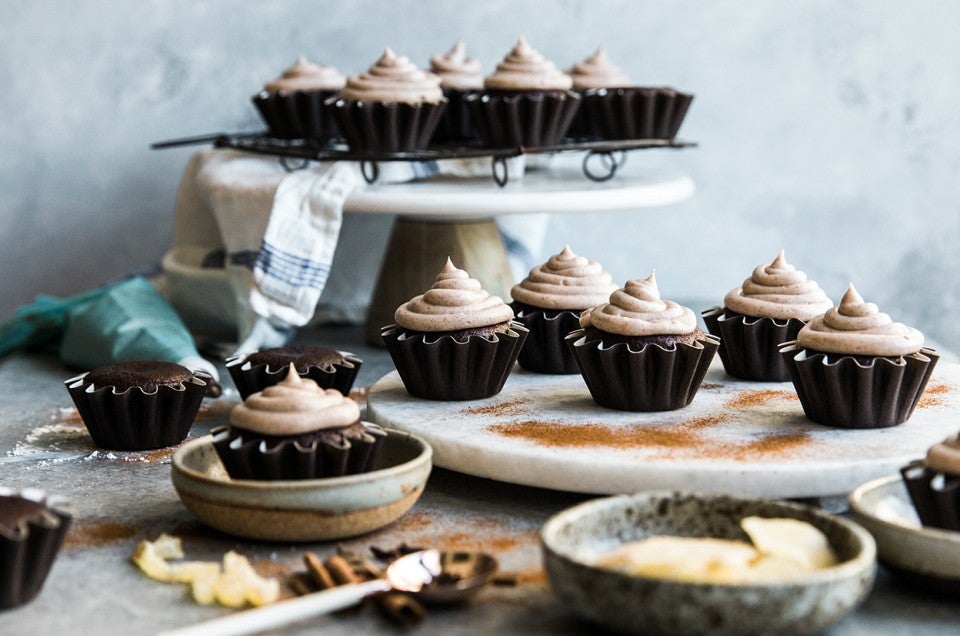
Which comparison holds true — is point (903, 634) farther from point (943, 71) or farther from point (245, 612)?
point (943, 71)

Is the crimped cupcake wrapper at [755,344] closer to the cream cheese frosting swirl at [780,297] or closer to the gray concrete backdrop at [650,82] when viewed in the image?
the cream cheese frosting swirl at [780,297]

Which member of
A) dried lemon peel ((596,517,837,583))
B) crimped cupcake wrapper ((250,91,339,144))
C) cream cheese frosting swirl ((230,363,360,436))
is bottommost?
dried lemon peel ((596,517,837,583))

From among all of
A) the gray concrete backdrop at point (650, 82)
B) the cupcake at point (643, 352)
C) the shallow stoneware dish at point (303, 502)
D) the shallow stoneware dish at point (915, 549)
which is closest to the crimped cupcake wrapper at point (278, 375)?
the cupcake at point (643, 352)

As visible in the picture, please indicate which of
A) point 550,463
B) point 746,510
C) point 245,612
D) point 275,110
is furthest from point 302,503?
point 275,110

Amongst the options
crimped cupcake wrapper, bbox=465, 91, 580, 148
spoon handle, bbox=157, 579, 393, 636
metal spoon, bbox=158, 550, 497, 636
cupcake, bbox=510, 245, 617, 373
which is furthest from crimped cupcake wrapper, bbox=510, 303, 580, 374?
spoon handle, bbox=157, 579, 393, 636

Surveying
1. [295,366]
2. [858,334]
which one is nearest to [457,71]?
[295,366]

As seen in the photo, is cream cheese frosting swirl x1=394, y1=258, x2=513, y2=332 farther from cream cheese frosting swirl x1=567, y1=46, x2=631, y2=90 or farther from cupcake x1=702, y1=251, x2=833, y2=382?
cream cheese frosting swirl x1=567, y1=46, x2=631, y2=90
